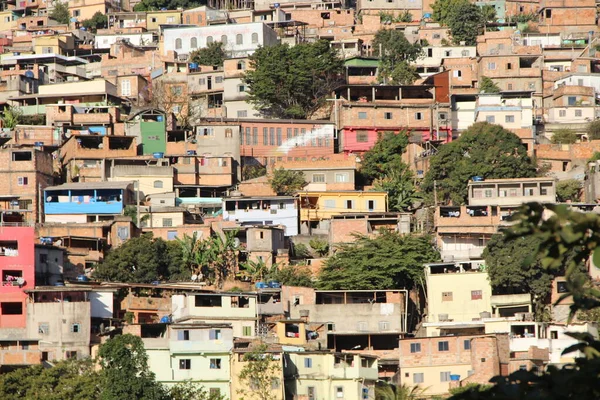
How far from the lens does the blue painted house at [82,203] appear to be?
54.3 metres

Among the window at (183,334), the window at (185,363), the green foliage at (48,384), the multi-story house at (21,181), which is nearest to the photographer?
the green foliage at (48,384)

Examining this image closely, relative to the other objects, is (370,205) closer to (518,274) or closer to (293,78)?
(518,274)

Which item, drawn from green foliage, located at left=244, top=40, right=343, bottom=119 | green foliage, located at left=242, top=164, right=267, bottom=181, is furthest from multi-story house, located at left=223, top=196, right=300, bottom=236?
green foliage, located at left=244, top=40, right=343, bottom=119

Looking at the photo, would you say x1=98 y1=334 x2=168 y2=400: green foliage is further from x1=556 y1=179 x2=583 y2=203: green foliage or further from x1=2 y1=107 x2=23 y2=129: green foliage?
x1=2 y1=107 x2=23 y2=129: green foliage

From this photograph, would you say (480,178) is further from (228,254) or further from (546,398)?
(546,398)

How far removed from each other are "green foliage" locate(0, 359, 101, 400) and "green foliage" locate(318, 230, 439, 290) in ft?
38.1

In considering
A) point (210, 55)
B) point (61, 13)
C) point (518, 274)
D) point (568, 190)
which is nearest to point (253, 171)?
point (568, 190)

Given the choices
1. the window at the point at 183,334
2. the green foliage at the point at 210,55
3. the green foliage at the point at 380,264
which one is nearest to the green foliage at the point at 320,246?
the green foliage at the point at 380,264

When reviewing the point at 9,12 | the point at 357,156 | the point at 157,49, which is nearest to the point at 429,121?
the point at 357,156

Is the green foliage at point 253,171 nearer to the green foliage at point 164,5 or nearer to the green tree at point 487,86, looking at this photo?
the green tree at point 487,86

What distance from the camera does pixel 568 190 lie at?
5512 cm

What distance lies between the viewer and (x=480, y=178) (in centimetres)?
5247

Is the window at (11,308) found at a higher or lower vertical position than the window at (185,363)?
higher

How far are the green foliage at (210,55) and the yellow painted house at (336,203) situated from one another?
20.9m
